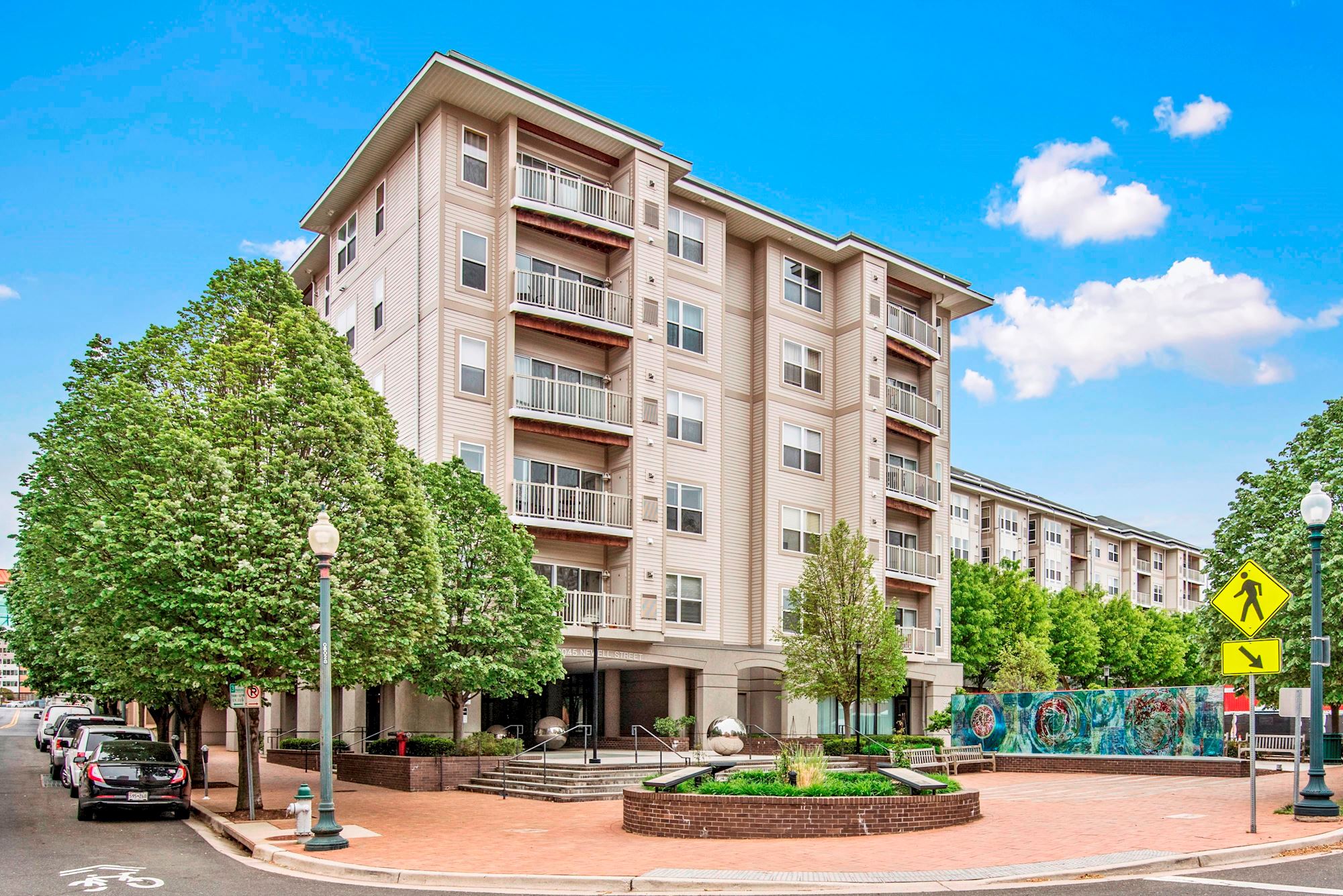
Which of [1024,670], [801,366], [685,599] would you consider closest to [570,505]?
[685,599]

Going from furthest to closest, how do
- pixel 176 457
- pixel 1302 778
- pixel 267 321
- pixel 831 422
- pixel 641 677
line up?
pixel 831 422
pixel 641 677
pixel 1302 778
pixel 267 321
pixel 176 457

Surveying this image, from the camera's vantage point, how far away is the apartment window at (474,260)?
110ft

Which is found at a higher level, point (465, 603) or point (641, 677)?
point (465, 603)

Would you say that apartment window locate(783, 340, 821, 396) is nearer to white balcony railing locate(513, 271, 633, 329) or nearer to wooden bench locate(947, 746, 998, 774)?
white balcony railing locate(513, 271, 633, 329)

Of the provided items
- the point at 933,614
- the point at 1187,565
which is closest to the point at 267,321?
the point at 933,614

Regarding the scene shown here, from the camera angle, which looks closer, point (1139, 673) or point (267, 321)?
point (267, 321)

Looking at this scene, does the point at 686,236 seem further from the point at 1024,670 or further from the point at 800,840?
the point at 1024,670

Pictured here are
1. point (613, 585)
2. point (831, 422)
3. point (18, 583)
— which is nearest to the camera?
point (18, 583)

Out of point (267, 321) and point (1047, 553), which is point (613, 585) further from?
point (1047, 553)

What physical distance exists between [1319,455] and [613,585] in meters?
19.7

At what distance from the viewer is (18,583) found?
32344 millimetres

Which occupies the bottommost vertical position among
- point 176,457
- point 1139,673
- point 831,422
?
point 1139,673

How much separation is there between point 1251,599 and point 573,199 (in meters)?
23.2

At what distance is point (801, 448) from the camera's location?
41.3m
